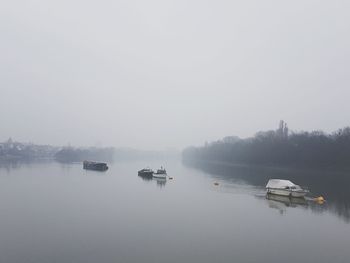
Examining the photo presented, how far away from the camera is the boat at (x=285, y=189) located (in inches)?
2211

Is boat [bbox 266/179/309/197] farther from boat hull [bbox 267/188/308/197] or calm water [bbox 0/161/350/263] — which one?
calm water [bbox 0/161/350/263]

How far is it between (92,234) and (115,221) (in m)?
5.90

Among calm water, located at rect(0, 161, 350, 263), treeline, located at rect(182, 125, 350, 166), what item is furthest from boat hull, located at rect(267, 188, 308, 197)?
treeline, located at rect(182, 125, 350, 166)

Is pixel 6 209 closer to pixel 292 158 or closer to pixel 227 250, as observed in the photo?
pixel 227 250

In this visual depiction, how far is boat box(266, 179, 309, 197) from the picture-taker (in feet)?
184

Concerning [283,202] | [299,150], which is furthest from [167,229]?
[299,150]

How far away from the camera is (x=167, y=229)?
109 ft

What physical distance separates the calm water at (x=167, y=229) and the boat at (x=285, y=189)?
264 centimetres

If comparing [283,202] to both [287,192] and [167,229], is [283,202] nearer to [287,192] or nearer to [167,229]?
[287,192]

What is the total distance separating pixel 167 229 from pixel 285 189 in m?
30.9

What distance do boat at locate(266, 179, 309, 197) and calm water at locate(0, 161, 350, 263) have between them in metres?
2.64

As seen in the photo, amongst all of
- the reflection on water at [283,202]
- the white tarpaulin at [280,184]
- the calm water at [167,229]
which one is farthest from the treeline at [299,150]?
the calm water at [167,229]

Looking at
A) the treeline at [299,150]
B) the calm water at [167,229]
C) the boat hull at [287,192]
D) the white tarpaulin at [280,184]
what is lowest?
the calm water at [167,229]

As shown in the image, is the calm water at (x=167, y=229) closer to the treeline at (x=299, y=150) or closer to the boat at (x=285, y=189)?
the boat at (x=285, y=189)
